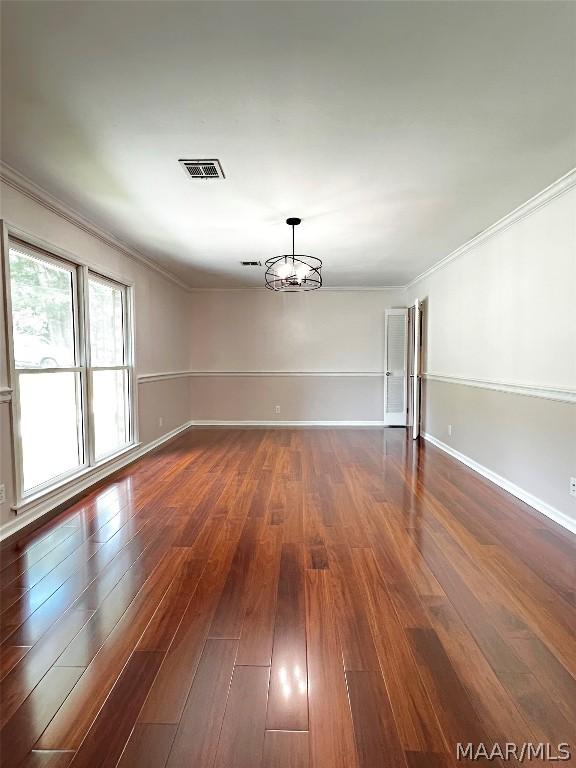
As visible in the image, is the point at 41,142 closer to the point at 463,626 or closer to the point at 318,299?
the point at 463,626

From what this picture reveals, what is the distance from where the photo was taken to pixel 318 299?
6.79m

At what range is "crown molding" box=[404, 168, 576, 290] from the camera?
8.57 ft

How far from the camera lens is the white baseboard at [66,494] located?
101 inches

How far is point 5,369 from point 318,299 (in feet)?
16.7

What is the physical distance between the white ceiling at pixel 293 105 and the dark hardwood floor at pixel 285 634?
2.45 m

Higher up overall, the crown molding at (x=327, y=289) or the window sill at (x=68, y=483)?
the crown molding at (x=327, y=289)

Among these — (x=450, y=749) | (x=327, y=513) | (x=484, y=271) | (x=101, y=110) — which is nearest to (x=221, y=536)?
(x=327, y=513)

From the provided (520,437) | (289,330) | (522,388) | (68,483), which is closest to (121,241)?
(68,483)

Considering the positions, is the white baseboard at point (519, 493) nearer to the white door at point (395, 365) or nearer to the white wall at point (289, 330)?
the white door at point (395, 365)

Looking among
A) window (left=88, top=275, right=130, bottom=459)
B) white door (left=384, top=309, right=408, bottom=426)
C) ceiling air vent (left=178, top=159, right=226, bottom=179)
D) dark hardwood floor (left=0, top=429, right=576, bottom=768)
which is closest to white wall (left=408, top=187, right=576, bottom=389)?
dark hardwood floor (left=0, top=429, right=576, bottom=768)

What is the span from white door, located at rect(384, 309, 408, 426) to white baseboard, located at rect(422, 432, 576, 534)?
1.90m

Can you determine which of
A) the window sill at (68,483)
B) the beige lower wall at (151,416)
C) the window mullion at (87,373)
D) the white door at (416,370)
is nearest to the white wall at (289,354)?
the beige lower wall at (151,416)
